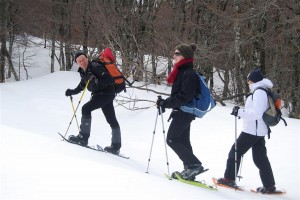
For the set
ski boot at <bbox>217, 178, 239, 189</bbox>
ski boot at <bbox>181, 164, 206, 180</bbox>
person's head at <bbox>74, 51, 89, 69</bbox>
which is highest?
person's head at <bbox>74, 51, 89, 69</bbox>

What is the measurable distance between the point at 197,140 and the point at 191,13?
42.5 ft

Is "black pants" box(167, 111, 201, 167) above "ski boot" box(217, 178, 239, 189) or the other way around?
above

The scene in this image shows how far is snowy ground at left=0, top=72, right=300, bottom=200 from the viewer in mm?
3475

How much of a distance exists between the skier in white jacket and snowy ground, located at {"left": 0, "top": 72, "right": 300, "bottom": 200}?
1.12 ft

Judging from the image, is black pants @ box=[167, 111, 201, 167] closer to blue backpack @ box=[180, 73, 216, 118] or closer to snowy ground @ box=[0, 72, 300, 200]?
blue backpack @ box=[180, 73, 216, 118]

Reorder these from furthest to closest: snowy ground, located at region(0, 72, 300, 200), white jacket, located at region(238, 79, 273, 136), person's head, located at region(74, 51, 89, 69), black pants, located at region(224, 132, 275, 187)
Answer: person's head, located at region(74, 51, 89, 69) → black pants, located at region(224, 132, 275, 187) → white jacket, located at region(238, 79, 273, 136) → snowy ground, located at region(0, 72, 300, 200)

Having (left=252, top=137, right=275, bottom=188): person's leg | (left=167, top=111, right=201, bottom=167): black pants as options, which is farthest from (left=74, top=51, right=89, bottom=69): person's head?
(left=252, top=137, right=275, bottom=188): person's leg

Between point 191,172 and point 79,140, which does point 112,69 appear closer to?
point 79,140

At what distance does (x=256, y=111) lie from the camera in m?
5.36

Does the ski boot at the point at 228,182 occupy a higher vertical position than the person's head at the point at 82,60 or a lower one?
lower

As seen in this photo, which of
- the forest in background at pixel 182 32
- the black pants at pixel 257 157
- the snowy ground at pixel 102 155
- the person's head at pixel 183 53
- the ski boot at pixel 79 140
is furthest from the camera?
the forest in background at pixel 182 32

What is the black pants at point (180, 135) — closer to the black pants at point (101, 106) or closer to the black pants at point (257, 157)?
the black pants at point (257, 157)

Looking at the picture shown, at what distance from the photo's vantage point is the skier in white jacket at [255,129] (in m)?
5.39

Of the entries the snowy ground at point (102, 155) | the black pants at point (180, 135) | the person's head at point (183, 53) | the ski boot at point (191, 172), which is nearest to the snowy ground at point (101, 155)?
the snowy ground at point (102, 155)
